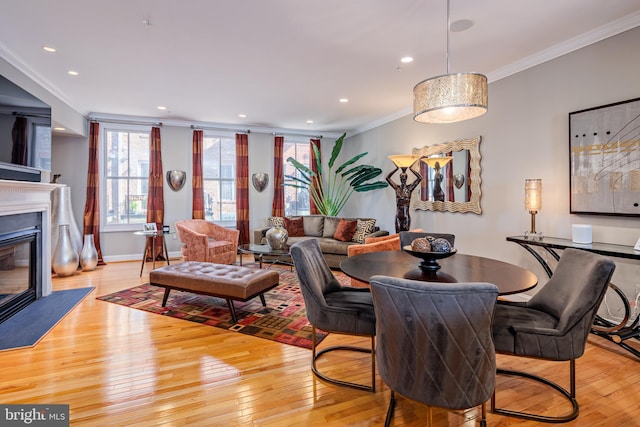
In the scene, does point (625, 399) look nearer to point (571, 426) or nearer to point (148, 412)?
point (571, 426)

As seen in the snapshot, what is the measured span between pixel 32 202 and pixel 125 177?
8.55 ft

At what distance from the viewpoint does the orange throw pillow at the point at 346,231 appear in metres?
5.55

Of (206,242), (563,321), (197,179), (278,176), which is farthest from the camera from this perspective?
(278,176)

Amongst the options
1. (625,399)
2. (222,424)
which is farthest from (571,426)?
(222,424)

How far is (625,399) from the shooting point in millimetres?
1951

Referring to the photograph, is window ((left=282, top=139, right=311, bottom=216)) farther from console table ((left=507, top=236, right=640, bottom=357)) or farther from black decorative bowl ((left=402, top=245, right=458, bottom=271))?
black decorative bowl ((left=402, top=245, right=458, bottom=271))

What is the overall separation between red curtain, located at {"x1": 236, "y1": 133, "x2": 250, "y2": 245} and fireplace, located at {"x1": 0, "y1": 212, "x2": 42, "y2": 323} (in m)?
3.23

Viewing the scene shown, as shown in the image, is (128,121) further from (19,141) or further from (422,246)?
(422,246)

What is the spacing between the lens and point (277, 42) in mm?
3098

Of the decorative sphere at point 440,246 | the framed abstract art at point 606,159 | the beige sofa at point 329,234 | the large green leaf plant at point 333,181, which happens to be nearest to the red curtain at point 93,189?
the beige sofa at point 329,234

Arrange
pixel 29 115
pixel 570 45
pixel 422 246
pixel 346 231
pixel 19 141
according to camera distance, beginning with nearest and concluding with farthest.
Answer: pixel 422 246, pixel 570 45, pixel 19 141, pixel 29 115, pixel 346 231

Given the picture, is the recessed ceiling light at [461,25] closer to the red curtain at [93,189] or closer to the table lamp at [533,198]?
the table lamp at [533,198]

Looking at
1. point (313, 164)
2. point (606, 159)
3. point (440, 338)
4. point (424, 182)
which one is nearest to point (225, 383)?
point (440, 338)

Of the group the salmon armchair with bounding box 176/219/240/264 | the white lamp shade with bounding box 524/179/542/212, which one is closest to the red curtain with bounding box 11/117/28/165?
the salmon armchair with bounding box 176/219/240/264
